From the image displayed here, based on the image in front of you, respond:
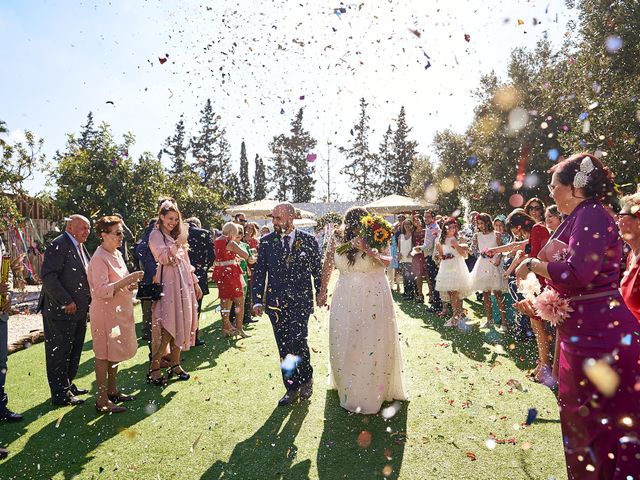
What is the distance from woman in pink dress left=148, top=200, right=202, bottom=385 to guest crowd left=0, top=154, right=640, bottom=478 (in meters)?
0.01

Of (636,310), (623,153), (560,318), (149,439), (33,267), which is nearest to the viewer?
(560,318)

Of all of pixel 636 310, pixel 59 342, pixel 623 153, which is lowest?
pixel 59 342

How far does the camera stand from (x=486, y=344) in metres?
7.20

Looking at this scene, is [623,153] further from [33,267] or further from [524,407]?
[33,267]

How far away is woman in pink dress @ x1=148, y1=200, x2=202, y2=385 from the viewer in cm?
536

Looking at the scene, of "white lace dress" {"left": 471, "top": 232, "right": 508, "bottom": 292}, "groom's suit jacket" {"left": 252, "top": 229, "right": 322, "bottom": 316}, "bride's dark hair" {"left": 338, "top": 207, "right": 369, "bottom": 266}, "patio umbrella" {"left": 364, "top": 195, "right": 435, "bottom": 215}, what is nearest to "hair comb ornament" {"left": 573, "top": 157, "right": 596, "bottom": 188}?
"bride's dark hair" {"left": 338, "top": 207, "right": 369, "bottom": 266}

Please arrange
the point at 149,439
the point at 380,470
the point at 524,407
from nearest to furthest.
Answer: the point at 380,470 → the point at 149,439 → the point at 524,407

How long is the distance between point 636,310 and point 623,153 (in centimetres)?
1388

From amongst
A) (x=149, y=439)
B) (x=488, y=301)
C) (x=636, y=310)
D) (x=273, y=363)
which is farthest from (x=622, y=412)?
(x=488, y=301)

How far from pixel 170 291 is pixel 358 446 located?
120 inches

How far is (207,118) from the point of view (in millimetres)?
57781

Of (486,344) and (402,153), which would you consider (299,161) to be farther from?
(486,344)

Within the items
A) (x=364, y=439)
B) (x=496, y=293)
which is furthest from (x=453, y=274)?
(x=364, y=439)

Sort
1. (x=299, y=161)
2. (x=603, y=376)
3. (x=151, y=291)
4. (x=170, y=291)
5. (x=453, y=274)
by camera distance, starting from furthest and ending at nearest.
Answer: (x=299, y=161), (x=453, y=274), (x=170, y=291), (x=151, y=291), (x=603, y=376)
